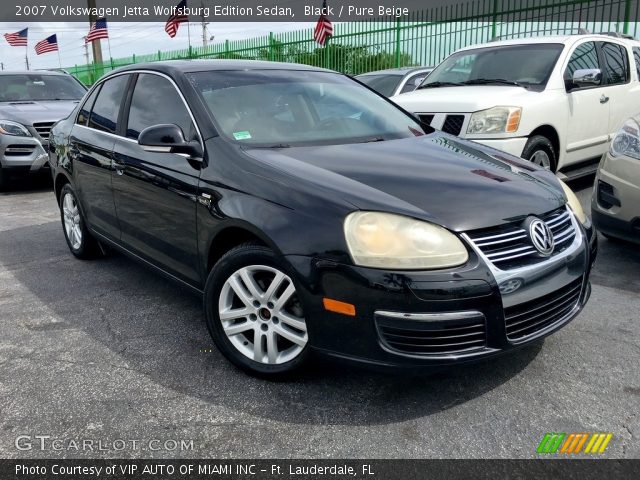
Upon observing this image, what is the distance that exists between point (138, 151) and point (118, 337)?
3.68 ft

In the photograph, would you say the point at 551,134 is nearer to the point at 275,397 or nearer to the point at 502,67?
the point at 502,67

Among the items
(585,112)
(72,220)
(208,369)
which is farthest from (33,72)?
(208,369)

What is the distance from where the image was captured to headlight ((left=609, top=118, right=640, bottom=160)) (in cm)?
407

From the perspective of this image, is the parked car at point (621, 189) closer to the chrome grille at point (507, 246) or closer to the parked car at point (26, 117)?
the chrome grille at point (507, 246)

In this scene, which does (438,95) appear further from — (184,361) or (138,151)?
(184,361)

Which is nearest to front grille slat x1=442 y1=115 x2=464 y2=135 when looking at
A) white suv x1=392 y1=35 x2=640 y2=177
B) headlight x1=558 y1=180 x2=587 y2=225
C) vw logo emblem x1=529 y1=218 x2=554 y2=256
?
white suv x1=392 y1=35 x2=640 y2=177

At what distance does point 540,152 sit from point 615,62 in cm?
212

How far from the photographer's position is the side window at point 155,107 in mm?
3311

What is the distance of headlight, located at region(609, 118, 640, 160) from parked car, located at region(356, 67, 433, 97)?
4.03 m

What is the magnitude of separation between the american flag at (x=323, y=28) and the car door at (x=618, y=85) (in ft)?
28.6

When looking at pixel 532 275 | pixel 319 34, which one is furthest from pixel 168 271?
pixel 319 34

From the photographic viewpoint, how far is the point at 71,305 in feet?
12.6

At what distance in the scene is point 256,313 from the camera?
274 centimetres
